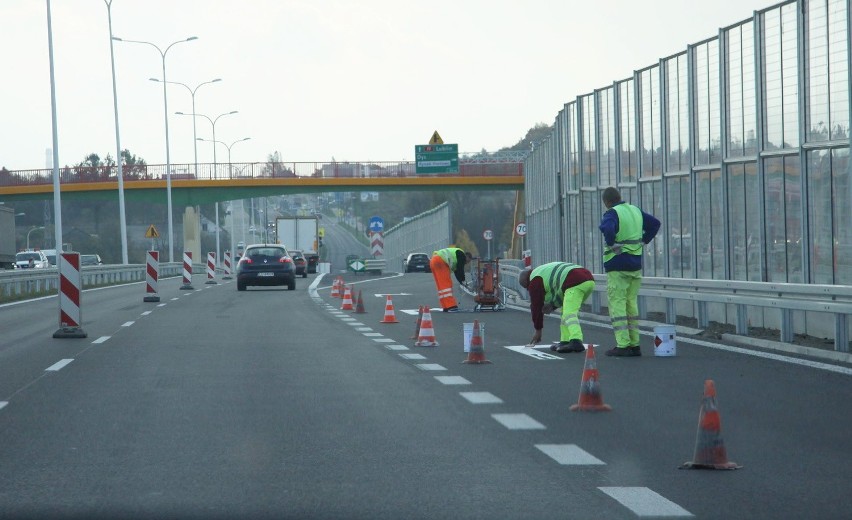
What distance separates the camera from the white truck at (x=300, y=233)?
78500 mm

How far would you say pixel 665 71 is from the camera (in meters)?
24.0

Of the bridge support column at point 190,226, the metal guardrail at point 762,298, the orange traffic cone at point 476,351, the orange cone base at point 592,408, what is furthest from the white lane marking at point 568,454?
the bridge support column at point 190,226

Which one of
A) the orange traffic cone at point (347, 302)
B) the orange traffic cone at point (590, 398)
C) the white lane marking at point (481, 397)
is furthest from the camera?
the orange traffic cone at point (347, 302)

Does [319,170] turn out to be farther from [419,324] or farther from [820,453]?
[820,453]

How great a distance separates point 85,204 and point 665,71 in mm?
170739

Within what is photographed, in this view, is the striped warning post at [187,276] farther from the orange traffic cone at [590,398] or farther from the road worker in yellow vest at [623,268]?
the orange traffic cone at [590,398]

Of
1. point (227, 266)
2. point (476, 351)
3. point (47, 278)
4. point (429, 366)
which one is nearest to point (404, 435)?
point (429, 366)

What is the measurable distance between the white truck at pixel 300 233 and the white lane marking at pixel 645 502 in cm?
7159

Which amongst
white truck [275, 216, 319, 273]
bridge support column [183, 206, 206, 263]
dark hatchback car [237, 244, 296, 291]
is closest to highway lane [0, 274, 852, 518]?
dark hatchback car [237, 244, 296, 291]

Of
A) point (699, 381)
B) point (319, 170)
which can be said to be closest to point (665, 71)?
point (699, 381)

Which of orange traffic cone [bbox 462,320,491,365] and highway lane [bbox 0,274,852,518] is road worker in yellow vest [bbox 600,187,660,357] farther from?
orange traffic cone [bbox 462,320,491,365]

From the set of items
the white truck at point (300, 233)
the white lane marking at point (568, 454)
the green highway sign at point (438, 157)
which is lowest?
the white lane marking at point (568, 454)

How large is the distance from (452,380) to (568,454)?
15.2ft

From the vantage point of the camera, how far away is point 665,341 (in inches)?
596
